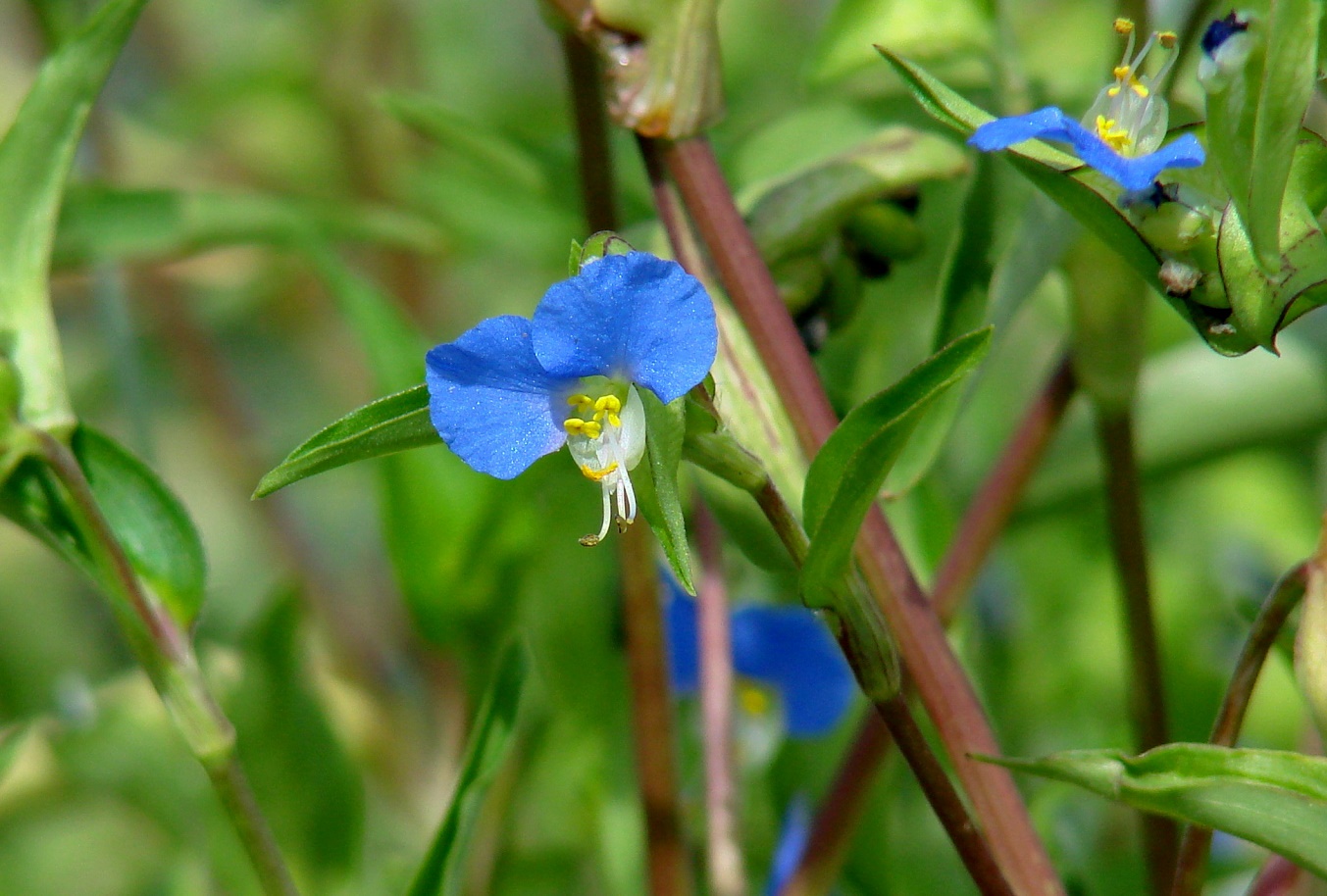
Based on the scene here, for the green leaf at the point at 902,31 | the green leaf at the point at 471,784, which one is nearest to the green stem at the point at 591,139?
the green leaf at the point at 902,31

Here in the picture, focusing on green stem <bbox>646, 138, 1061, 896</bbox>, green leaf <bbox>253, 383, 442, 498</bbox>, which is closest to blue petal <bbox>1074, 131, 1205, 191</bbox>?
green stem <bbox>646, 138, 1061, 896</bbox>

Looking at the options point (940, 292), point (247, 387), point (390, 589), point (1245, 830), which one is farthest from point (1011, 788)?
point (247, 387)

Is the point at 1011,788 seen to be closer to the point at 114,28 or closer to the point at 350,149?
the point at 114,28

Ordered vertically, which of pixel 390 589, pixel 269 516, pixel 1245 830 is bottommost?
pixel 390 589

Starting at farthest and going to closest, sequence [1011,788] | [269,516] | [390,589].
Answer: [390,589], [269,516], [1011,788]

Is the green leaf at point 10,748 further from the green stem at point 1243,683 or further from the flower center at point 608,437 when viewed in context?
the green stem at point 1243,683
